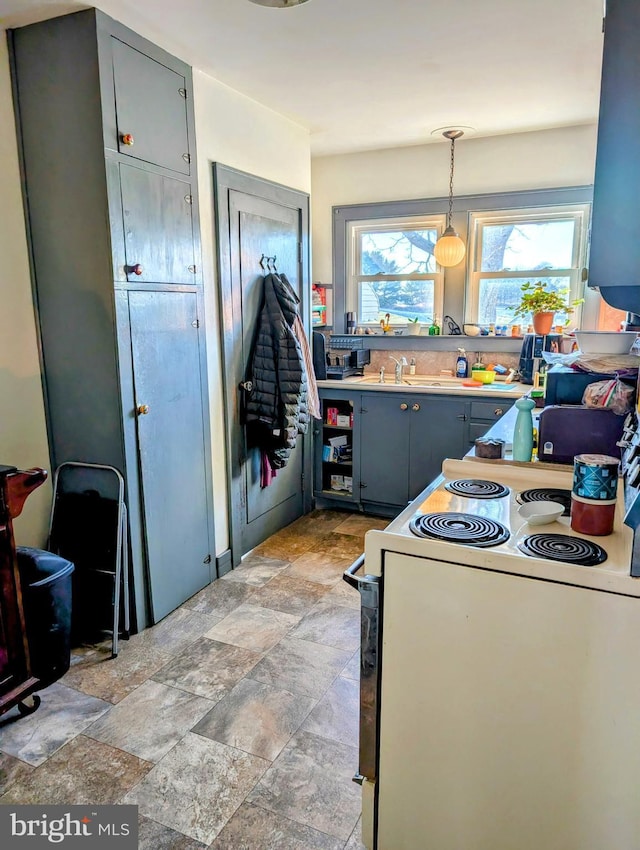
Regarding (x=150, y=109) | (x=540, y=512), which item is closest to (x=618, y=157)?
(x=540, y=512)

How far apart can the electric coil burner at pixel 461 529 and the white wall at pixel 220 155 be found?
1796 millimetres

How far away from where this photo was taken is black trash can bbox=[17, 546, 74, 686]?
2.12 m

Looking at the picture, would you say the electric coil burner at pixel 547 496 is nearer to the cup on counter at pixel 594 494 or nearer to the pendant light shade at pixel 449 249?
the cup on counter at pixel 594 494

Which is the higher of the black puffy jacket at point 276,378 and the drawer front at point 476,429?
the black puffy jacket at point 276,378

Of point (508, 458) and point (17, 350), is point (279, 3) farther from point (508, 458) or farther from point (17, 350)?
point (508, 458)

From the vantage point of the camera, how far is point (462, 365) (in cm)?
410

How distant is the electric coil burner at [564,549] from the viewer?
121cm

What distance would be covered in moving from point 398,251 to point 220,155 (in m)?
1.79

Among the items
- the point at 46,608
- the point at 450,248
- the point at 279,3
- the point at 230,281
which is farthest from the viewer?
the point at 450,248

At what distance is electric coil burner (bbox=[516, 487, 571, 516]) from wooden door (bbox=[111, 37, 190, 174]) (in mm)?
2007

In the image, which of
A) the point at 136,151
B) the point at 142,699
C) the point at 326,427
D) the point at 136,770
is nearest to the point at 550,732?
the point at 136,770

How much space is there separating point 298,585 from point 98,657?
1039mm

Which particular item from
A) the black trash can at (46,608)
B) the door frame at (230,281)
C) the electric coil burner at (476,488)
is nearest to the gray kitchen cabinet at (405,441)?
the door frame at (230,281)

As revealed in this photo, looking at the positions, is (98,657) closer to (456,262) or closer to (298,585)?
(298,585)
